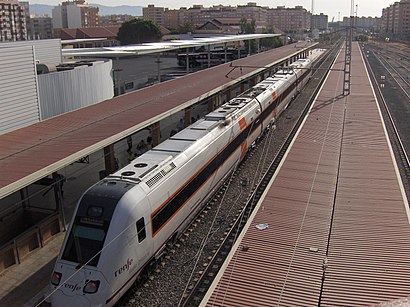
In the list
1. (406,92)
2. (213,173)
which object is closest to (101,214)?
(213,173)

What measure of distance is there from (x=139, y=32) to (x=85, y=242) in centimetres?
8758

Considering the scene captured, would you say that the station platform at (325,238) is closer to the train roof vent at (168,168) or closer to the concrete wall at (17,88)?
the train roof vent at (168,168)

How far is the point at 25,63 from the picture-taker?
19.3 metres

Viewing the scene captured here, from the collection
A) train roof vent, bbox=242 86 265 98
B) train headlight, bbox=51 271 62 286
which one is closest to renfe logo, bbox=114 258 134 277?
train headlight, bbox=51 271 62 286

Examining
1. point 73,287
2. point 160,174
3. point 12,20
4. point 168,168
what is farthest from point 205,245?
point 12,20

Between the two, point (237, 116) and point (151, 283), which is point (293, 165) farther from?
point (151, 283)

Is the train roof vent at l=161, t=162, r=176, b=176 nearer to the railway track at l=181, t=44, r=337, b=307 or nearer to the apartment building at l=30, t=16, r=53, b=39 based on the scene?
the railway track at l=181, t=44, r=337, b=307

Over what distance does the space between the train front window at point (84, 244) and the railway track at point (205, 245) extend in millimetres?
1797

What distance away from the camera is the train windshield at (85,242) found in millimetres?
10359

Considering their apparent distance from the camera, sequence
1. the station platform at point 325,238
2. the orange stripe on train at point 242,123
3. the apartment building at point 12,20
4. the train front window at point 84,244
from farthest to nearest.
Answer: the apartment building at point 12,20
the orange stripe on train at point 242,123
the train front window at point 84,244
the station platform at point 325,238

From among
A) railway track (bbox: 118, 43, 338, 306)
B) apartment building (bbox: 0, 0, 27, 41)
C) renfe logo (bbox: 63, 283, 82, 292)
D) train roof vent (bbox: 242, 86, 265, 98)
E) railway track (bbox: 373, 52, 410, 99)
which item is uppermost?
apartment building (bbox: 0, 0, 27, 41)

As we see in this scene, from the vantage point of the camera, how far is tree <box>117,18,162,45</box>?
303ft

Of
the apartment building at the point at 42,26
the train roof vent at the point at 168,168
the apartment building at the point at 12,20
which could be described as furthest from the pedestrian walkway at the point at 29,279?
the apartment building at the point at 42,26

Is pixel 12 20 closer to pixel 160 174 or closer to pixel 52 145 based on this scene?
pixel 52 145
